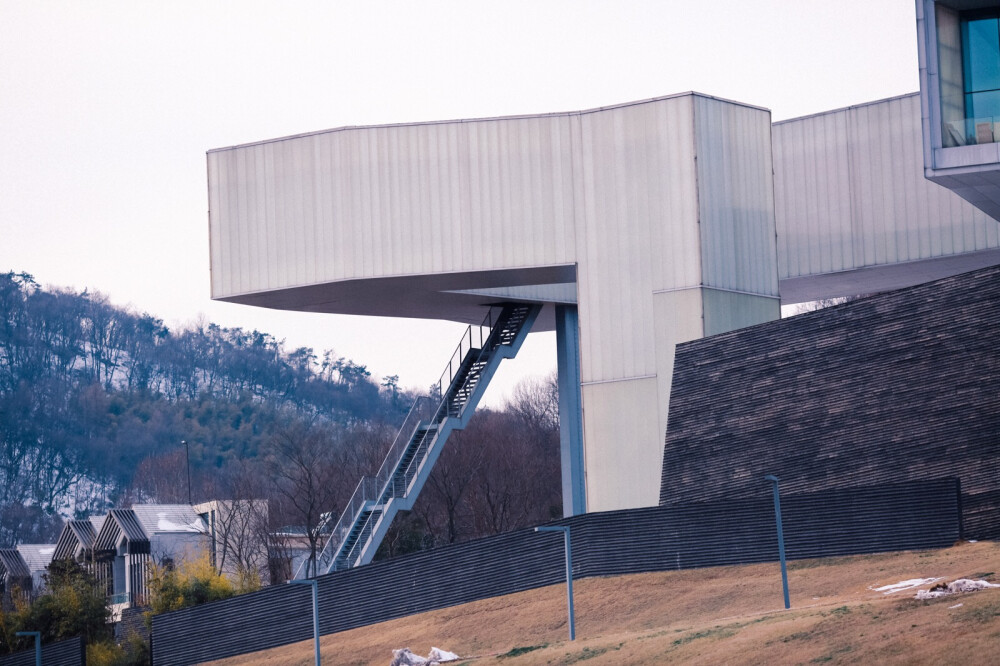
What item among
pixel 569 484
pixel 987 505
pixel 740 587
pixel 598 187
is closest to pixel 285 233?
pixel 598 187

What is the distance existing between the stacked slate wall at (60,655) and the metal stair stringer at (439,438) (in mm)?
8910

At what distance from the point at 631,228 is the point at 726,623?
52.1ft

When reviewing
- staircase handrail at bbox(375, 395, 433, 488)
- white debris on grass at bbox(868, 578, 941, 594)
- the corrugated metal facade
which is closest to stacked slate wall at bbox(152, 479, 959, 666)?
white debris on grass at bbox(868, 578, 941, 594)

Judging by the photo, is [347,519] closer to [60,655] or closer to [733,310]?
[60,655]

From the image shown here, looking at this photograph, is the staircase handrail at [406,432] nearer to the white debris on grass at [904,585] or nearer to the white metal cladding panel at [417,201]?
the white metal cladding panel at [417,201]

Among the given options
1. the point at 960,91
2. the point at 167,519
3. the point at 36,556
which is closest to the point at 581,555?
the point at 960,91

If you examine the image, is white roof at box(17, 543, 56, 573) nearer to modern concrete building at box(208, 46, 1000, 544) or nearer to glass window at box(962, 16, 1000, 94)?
modern concrete building at box(208, 46, 1000, 544)

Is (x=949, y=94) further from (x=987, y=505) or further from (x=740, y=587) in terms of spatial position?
(x=740, y=587)

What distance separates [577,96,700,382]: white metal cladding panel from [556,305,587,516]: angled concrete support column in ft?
18.1

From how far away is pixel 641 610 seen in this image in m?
28.4

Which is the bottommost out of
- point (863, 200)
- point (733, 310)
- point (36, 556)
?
point (36, 556)

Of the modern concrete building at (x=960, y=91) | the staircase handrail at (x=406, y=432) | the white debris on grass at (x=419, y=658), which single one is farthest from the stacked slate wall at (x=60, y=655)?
the modern concrete building at (x=960, y=91)

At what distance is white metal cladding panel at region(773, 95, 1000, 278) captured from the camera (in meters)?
40.3

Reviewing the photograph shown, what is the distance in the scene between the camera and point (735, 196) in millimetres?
38188
